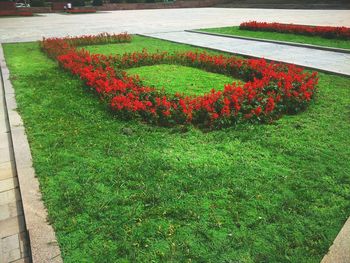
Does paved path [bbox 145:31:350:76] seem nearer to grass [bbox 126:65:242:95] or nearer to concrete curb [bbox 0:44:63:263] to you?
grass [bbox 126:65:242:95]

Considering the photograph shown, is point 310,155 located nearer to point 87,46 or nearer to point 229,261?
point 229,261

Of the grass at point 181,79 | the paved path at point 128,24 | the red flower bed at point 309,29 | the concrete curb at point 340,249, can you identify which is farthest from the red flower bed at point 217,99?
the paved path at point 128,24

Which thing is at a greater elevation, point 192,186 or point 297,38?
point 297,38

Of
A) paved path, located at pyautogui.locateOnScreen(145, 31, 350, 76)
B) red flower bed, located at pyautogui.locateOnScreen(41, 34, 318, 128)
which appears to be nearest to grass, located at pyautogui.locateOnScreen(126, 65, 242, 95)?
red flower bed, located at pyautogui.locateOnScreen(41, 34, 318, 128)

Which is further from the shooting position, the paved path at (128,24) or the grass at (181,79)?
the paved path at (128,24)

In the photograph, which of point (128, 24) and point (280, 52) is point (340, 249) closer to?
point (280, 52)

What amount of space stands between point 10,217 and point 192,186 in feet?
6.37

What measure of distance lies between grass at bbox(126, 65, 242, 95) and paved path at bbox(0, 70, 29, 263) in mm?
3435

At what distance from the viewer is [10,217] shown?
139 inches

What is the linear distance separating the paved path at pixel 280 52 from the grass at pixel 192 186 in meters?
3.38

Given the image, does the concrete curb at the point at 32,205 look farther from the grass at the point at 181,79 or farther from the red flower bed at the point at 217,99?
the grass at the point at 181,79

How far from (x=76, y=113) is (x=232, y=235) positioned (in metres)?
3.96

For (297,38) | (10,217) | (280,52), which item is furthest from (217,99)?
(297,38)

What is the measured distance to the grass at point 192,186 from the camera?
299 centimetres
